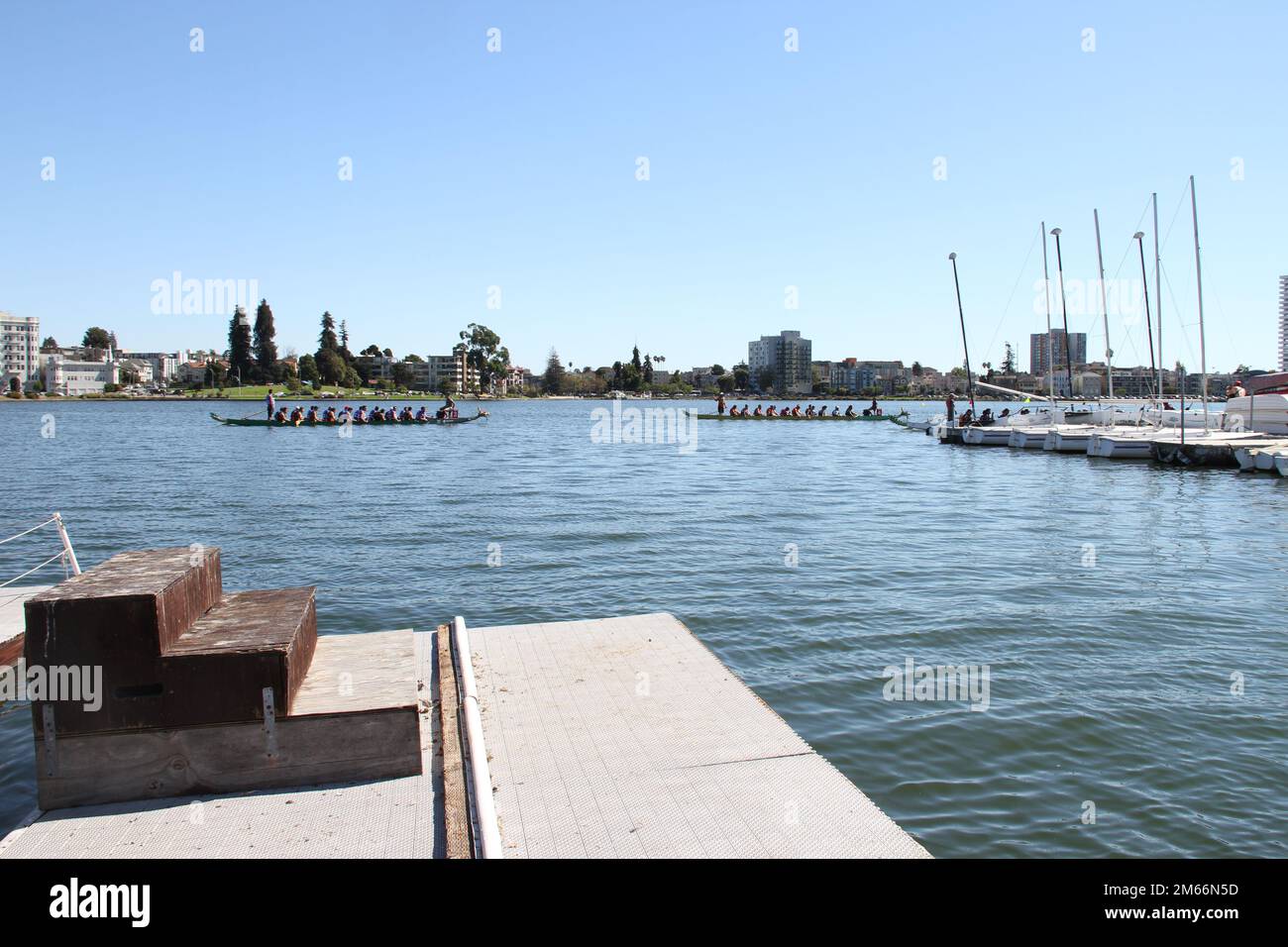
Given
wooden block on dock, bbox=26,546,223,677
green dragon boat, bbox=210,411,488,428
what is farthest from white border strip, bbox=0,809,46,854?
green dragon boat, bbox=210,411,488,428

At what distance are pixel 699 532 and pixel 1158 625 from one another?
40.2 ft

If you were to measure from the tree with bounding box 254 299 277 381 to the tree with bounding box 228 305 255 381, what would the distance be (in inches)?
69.2

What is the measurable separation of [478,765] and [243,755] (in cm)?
164

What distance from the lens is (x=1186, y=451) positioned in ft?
157

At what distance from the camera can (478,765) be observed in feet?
21.5

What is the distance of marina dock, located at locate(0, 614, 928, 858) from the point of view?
567 centimetres

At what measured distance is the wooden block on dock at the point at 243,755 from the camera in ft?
20.4

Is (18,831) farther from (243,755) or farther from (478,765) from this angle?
(478,765)

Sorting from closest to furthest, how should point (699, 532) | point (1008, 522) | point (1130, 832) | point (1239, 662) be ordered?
point (1130, 832) → point (1239, 662) → point (699, 532) → point (1008, 522)

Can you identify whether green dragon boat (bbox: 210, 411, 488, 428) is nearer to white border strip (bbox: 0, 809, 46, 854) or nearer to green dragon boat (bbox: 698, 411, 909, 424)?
green dragon boat (bbox: 698, 411, 909, 424)

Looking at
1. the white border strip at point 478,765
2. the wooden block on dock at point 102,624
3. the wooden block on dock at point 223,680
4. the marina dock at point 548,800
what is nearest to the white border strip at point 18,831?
the marina dock at point 548,800
